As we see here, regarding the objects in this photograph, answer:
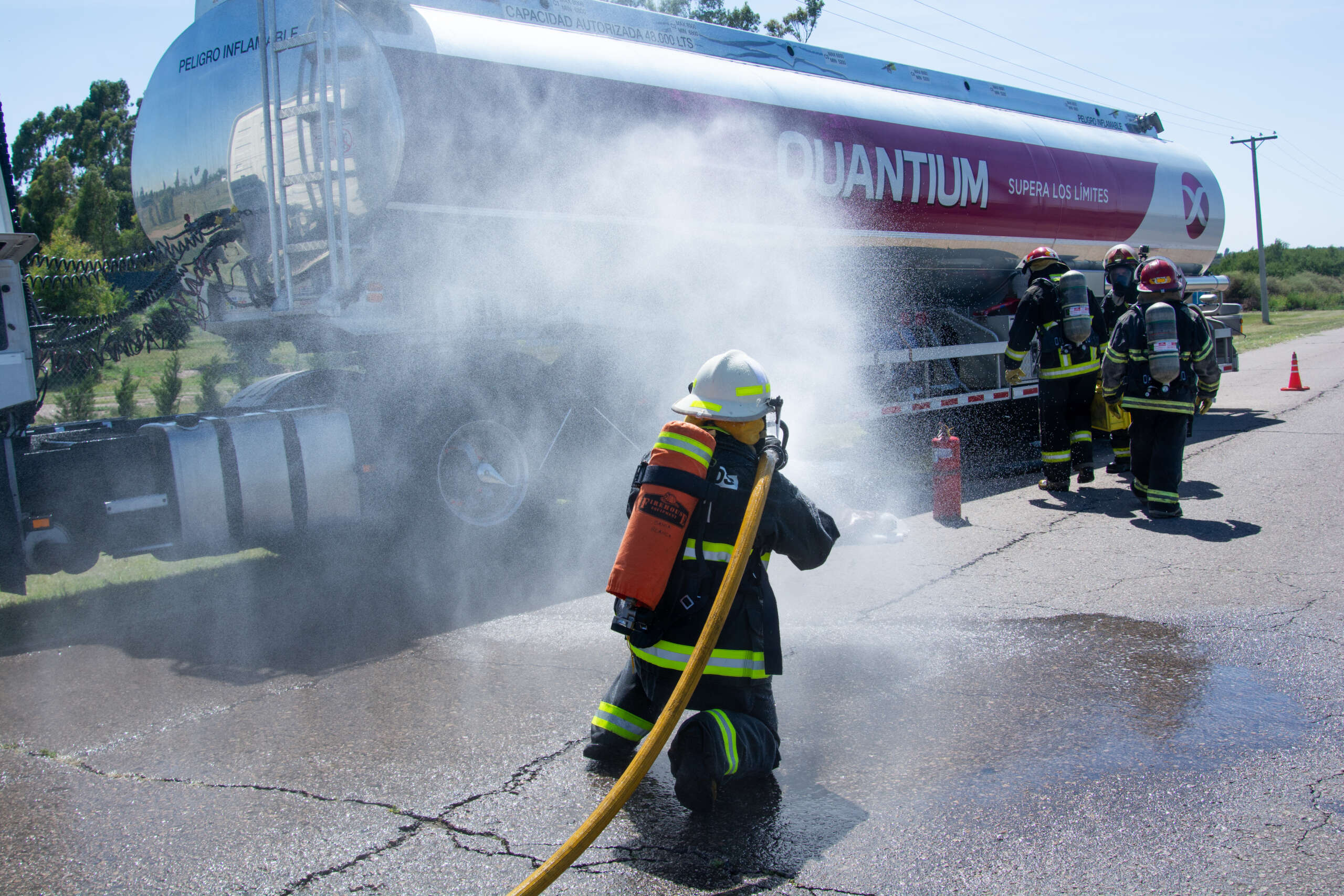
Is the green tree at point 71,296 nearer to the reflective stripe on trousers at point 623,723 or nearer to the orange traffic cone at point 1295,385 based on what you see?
the reflective stripe on trousers at point 623,723

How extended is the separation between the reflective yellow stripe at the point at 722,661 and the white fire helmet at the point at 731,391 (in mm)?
732

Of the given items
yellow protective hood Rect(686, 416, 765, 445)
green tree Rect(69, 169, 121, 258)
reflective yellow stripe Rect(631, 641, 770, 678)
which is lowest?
reflective yellow stripe Rect(631, 641, 770, 678)

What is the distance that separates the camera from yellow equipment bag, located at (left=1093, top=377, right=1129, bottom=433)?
8.75 m

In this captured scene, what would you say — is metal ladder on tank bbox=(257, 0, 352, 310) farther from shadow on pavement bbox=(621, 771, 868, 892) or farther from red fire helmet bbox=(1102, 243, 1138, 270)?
red fire helmet bbox=(1102, 243, 1138, 270)

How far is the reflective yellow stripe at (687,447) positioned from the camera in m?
3.01

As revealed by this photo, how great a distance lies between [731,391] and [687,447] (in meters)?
0.28

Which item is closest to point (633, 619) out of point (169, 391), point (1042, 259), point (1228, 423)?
point (1042, 259)

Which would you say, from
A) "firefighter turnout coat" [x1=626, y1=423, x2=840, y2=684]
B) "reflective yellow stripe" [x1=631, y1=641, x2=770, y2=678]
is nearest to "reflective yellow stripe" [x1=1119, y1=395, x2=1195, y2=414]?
"firefighter turnout coat" [x1=626, y1=423, x2=840, y2=684]

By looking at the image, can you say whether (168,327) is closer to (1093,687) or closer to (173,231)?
(173,231)

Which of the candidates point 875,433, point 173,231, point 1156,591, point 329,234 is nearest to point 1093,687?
point 1156,591

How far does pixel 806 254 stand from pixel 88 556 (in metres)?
5.45

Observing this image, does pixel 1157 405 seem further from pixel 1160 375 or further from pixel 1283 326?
pixel 1283 326

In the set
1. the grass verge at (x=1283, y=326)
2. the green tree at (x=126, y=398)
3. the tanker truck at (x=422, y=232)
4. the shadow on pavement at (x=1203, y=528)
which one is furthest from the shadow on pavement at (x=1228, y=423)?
the green tree at (x=126, y=398)

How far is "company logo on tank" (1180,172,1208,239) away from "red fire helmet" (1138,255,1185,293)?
656cm
